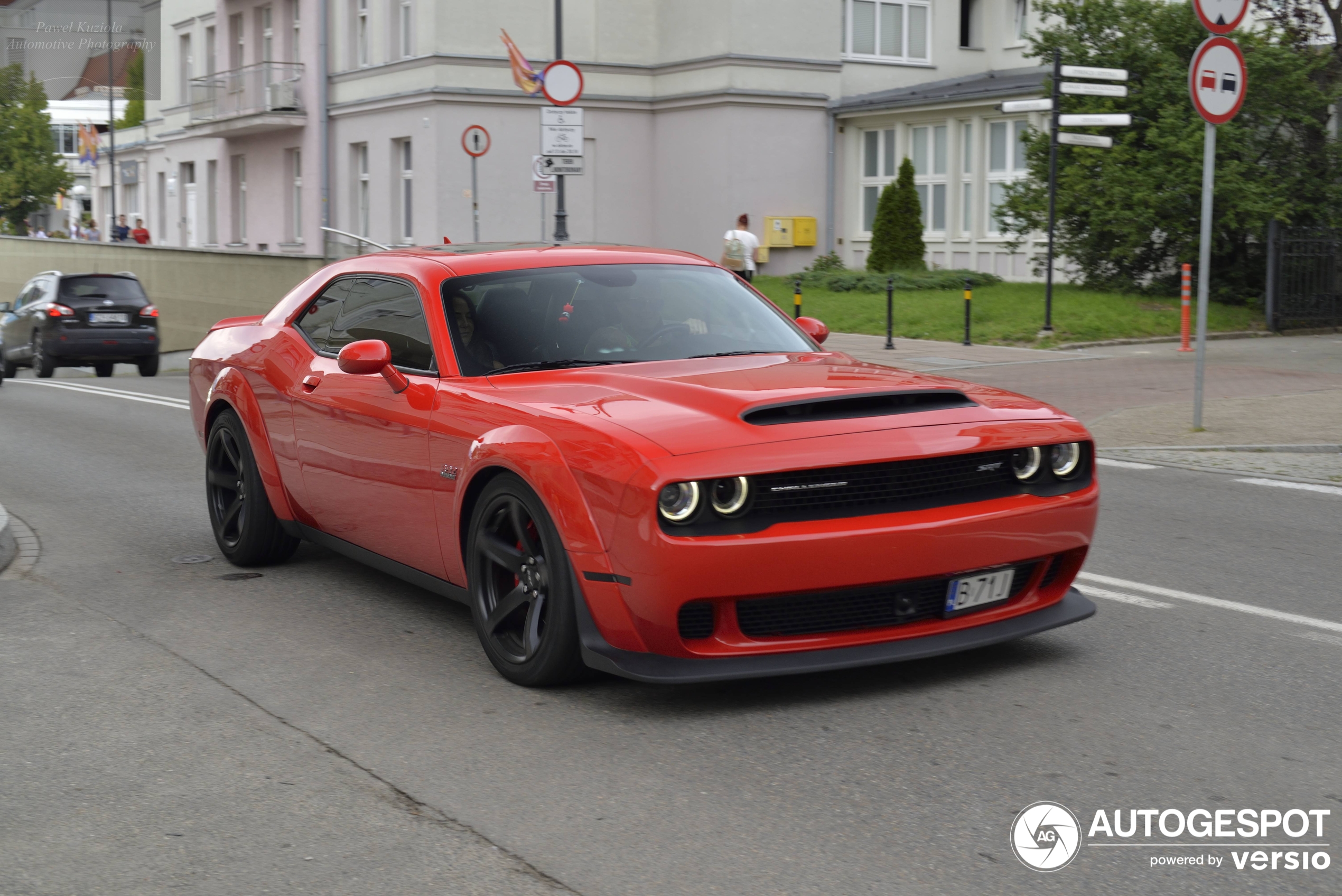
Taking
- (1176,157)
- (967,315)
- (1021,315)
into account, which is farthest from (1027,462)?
(1176,157)

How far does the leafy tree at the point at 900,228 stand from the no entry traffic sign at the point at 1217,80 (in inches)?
773

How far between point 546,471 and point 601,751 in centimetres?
91

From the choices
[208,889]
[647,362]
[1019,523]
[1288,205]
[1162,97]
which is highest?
[1162,97]

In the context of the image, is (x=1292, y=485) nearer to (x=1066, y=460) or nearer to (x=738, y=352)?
(x=1066, y=460)

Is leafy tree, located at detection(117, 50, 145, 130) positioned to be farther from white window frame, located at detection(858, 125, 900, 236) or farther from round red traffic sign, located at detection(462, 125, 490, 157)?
round red traffic sign, located at detection(462, 125, 490, 157)

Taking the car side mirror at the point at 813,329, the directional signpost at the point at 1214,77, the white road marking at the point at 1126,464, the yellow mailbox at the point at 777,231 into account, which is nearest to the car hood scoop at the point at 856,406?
the car side mirror at the point at 813,329

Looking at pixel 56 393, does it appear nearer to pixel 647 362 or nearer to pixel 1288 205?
pixel 647 362

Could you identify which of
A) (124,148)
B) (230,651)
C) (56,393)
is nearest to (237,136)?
(124,148)

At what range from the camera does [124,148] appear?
5884 cm

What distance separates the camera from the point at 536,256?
20.3ft

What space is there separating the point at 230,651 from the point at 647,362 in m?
1.89

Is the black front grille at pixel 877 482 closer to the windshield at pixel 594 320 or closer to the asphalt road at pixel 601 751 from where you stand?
the asphalt road at pixel 601 751

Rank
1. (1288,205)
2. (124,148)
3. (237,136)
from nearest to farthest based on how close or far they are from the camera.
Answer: (1288,205), (237,136), (124,148)

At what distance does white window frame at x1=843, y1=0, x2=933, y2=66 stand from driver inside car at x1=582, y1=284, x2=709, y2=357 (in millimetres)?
31011
